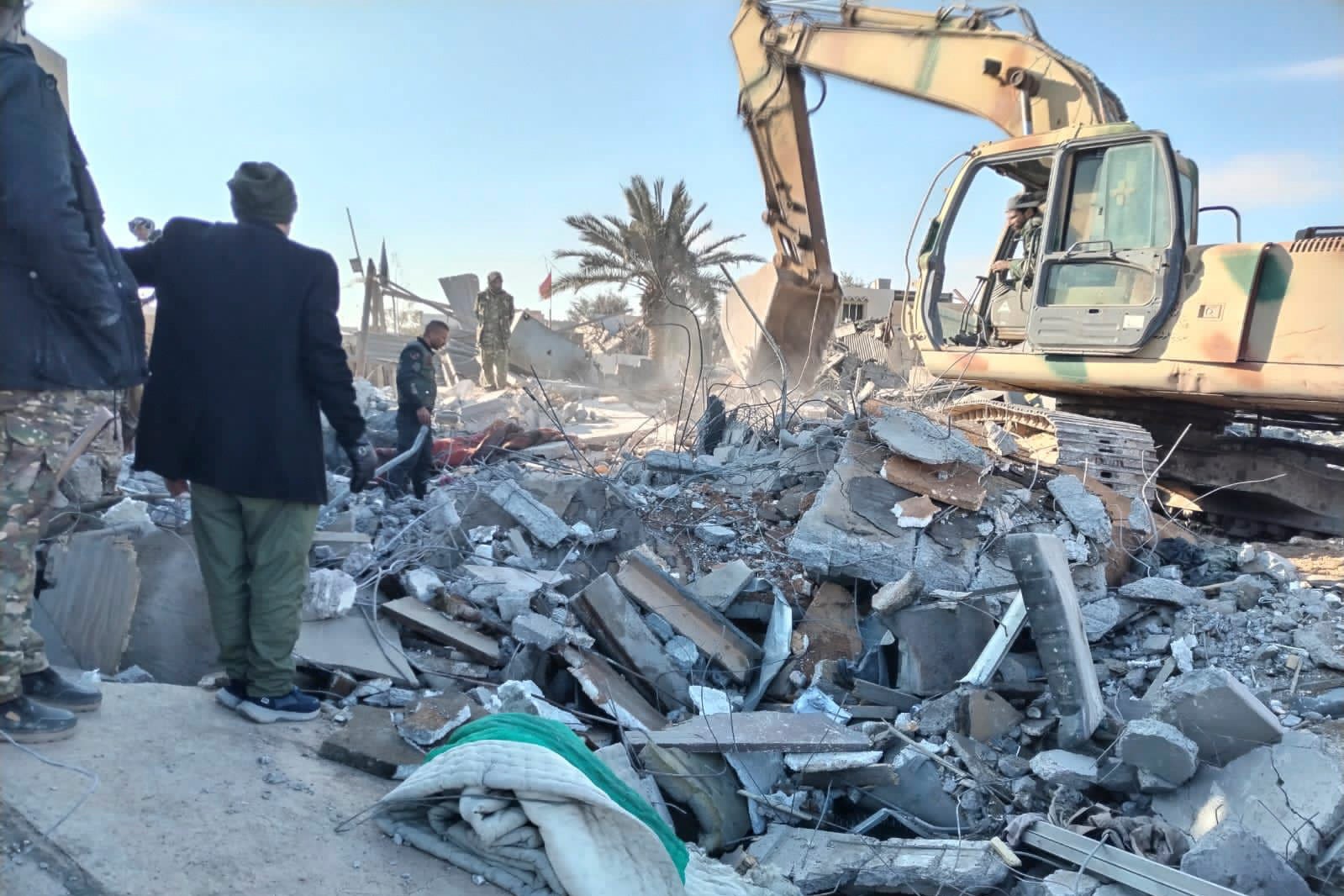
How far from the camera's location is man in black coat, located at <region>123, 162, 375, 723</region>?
2.73 meters

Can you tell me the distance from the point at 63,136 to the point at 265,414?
888 mm

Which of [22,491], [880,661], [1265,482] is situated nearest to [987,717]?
[880,661]

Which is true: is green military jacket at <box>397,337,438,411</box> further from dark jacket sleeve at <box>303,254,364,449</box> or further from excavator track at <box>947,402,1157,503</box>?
excavator track at <box>947,402,1157,503</box>

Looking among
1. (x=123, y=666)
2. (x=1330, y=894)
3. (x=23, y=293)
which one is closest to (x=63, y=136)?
(x=23, y=293)

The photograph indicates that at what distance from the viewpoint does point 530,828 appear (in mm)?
2209

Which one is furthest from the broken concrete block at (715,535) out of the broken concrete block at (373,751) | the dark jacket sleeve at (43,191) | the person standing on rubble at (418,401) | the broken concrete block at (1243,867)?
the dark jacket sleeve at (43,191)

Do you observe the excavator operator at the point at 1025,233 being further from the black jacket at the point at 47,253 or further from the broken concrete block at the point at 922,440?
the black jacket at the point at 47,253

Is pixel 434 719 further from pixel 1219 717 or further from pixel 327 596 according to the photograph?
pixel 1219 717

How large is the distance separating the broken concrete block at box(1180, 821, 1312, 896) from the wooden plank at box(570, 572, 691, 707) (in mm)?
2040

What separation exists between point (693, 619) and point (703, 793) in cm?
124

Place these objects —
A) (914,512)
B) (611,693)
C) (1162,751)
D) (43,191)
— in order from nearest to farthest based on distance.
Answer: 1. (43,191)
2. (1162,751)
3. (611,693)
4. (914,512)

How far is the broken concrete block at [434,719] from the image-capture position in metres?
2.90

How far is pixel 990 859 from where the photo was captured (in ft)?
9.14

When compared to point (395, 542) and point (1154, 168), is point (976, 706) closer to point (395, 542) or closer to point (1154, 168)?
point (395, 542)
